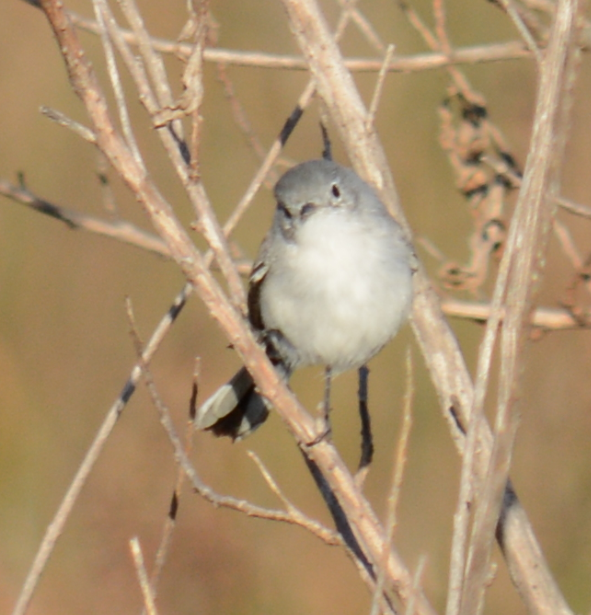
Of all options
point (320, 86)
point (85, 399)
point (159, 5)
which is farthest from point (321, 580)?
point (159, 5)

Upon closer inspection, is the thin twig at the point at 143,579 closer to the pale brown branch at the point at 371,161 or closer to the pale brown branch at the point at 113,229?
the pale brown branch at the point at 371,161

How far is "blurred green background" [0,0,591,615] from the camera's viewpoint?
14.3ft

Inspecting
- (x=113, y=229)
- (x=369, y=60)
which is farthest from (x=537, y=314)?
(x=113, y=229)

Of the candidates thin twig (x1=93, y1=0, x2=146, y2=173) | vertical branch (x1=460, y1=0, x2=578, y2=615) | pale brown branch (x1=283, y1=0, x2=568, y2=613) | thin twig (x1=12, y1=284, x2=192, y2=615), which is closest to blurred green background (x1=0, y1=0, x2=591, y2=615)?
pale brown branch (x1=283, y1=0, x2=568, y2=613)

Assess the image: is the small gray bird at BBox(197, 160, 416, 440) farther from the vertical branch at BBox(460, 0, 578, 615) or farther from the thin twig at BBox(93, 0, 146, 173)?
the vertical branch at BBox(460, 0, 578, 615)

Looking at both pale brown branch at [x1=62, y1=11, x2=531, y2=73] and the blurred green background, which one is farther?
the blurred green background

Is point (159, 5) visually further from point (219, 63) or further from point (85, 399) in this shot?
point (219, 63)

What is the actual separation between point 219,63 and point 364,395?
3.87 feet

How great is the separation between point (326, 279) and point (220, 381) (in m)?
2.06

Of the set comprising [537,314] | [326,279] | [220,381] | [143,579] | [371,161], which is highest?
[371,161]

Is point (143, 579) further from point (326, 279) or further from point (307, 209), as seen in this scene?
point (307, 209)

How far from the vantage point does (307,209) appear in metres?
2.90

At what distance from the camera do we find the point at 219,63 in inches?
111

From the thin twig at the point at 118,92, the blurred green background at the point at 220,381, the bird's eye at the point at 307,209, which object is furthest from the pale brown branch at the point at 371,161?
the blurred green background at the point at 220,381
